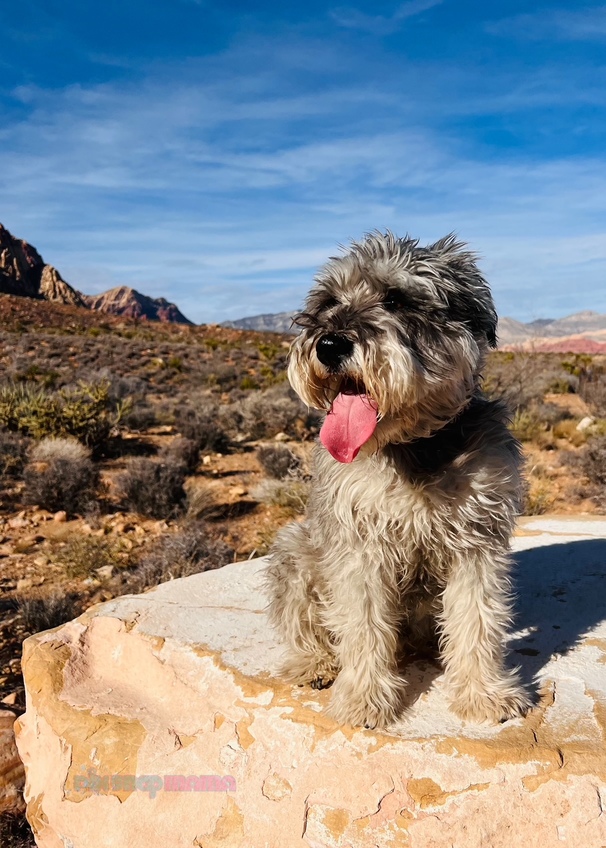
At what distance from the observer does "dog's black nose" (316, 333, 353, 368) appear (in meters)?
2.89

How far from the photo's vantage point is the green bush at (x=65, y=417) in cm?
1288

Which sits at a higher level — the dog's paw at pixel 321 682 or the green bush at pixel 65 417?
the green bush at pixel 65 417

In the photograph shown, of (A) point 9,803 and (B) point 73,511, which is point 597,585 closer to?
(A) point 9,803

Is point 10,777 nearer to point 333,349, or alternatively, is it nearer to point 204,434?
point 333,349

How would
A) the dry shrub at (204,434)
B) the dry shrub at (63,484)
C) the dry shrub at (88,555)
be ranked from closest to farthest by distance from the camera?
1. the dry shrub at (88,555)
2. the dry shrub at (63,484)
3. the dry shrub at (204,434)

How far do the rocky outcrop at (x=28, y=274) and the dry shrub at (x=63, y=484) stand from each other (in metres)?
74.5

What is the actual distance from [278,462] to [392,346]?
360 inches

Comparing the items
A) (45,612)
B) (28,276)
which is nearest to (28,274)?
(28,276)

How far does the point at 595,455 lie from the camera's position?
11570 mm

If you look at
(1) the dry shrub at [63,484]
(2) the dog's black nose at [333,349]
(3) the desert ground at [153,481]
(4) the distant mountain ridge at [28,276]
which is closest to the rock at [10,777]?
(3) the desert ground at [153,481]

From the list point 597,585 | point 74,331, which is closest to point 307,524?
point 597,585

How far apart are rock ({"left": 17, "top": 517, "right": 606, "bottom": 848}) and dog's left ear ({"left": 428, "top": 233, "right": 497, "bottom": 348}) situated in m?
1.93

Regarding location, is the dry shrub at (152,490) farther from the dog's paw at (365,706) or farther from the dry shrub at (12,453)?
the dog's paw at (365,706)

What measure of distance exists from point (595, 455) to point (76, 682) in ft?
32.3
